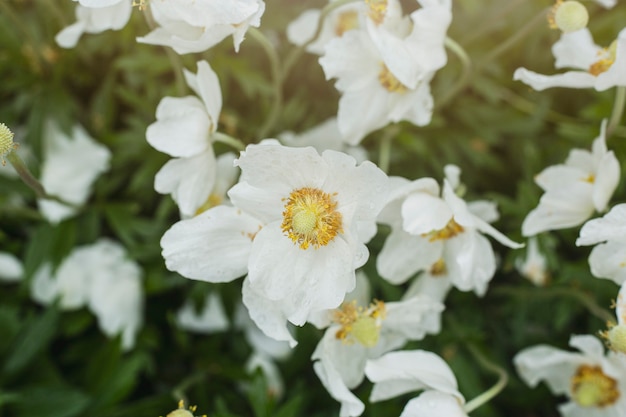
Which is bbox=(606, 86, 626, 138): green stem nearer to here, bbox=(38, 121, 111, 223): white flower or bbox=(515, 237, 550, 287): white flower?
bbox=(515, 237, 550, 287): white flower

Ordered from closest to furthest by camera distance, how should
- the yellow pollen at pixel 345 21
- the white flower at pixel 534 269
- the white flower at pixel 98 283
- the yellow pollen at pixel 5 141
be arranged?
the yellow pollen at pixel 5 141
the yellow pollen at pixel 345 21
the white flower at pixel 534 269
the white flower at pixel 98 283

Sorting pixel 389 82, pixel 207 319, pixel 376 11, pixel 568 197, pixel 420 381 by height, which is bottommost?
pixel 207 319

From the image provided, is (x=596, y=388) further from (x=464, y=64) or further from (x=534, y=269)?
(x=464, y=64)

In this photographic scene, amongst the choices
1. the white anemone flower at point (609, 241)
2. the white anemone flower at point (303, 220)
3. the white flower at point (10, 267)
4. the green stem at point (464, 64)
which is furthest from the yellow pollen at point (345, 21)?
the white flower at point (10, 267)

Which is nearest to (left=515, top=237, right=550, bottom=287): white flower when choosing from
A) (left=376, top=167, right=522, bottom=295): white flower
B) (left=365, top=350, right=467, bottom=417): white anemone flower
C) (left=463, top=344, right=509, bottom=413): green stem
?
(left=463, top=344, right=509, bottom=413): green stem

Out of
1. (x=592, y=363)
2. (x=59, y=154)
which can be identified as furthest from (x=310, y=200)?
(x=59, y=154)

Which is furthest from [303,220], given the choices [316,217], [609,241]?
[609,241]

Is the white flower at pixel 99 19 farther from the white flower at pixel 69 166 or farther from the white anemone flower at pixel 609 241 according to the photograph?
the white anemone flower at pixel 609 241
